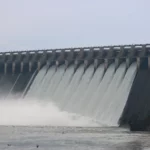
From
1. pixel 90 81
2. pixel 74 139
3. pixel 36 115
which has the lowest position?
pixel 36 115

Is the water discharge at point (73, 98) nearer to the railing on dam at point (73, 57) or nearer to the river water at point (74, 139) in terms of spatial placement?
the railing on dam at point (73, 57)

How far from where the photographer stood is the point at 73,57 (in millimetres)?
76188

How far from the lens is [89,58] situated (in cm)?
7325

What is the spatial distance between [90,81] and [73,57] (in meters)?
7.25

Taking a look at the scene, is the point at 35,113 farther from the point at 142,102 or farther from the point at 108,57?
the point at 142,102

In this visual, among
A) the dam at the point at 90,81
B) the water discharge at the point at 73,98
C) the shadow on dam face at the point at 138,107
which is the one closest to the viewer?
the shadow on dam face at the point at 138,107

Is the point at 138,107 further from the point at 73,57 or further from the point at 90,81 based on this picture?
the point at 73,57

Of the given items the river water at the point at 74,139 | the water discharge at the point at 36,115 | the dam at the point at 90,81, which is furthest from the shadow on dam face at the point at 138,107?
the water discharge at the point at 36,115

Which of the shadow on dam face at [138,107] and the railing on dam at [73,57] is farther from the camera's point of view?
the railing on dam at [73,57]

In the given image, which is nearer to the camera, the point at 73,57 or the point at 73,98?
the point at 73,98

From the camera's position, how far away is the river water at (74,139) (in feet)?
139

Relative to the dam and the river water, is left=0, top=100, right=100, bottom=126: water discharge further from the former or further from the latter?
the river water

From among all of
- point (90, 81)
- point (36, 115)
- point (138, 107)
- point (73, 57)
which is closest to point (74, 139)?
point (138, 107)

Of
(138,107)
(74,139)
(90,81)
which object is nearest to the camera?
(74,139)
